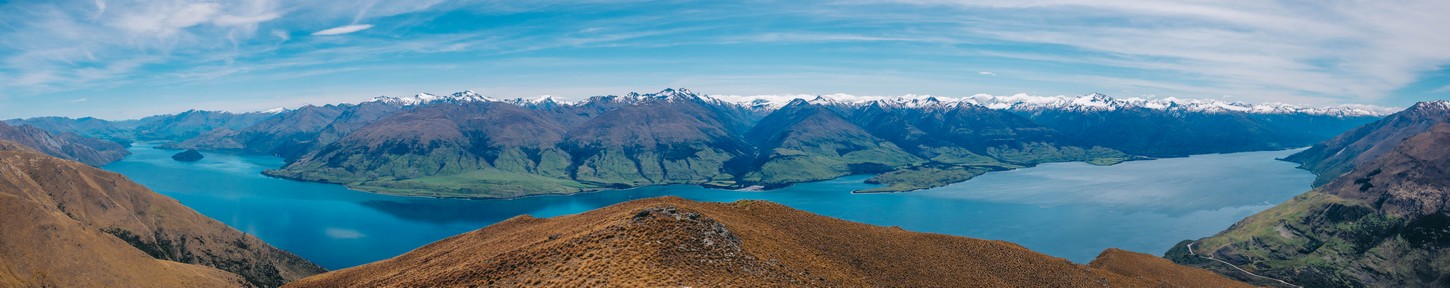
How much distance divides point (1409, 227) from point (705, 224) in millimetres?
220007

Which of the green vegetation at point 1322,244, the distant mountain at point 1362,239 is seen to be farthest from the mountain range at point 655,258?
the green vegetation at point 1322,244

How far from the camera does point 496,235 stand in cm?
5594

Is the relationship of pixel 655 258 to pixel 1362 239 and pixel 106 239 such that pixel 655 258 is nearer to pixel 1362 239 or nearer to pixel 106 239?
pixel 106 239

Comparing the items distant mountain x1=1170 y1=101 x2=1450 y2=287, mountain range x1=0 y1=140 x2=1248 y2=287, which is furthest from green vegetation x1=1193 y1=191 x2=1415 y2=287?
mountain range x1=0 y1=140 x2=1248 y2=287

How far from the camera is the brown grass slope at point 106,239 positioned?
91625 millimetres

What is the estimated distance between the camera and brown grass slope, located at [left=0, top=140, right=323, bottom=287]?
301 ft

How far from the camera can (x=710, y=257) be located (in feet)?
123

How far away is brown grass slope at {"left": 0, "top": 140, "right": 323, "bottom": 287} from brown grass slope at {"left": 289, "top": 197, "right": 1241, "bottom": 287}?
65.1 meters

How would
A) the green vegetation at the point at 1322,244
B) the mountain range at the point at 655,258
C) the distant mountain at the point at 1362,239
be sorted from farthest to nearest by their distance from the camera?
the green vegetation at the point at 1322,244, the distant mountain at the point at 1362,239, the mountain range at the point at 655,258

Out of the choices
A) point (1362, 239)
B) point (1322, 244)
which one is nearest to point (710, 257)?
point (1322, 244)

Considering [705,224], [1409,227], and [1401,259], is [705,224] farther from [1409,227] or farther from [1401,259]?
[1409,227]

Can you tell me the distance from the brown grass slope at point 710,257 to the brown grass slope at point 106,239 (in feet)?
214

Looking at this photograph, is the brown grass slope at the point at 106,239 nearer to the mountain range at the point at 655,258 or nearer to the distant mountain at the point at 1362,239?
the mountain range at the point at 655,258

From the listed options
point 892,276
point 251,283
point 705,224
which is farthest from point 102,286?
point 892,276
